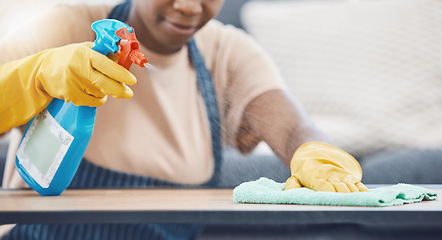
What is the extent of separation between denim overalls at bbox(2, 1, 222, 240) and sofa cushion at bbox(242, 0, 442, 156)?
0.54m

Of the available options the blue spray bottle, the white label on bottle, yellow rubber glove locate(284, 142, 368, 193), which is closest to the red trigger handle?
the blue spray bottle

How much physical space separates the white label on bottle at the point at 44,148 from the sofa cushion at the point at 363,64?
3.24 ft

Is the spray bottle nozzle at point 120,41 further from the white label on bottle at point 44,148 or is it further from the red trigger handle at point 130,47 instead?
the white label on bottle at point 44,148

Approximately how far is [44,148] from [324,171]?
34 cm

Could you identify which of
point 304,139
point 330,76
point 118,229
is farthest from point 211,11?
point 330,76

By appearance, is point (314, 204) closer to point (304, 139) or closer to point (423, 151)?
point (304, 139)

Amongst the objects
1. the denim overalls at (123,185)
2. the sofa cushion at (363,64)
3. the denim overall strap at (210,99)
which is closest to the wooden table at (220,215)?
the denim overalls at (123,185)

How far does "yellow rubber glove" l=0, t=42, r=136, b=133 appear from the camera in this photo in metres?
0.52

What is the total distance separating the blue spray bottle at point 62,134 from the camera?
0.51m

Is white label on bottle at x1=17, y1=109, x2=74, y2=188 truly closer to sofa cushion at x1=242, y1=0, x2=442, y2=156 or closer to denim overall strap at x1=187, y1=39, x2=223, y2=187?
denim overall strap at x1=187, y1=39, x2=223, y2=187

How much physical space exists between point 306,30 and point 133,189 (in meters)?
1.04

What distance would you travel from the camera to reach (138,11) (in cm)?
89

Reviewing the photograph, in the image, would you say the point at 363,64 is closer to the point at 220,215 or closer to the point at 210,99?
the point at 210,99

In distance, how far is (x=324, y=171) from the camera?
578 mm
